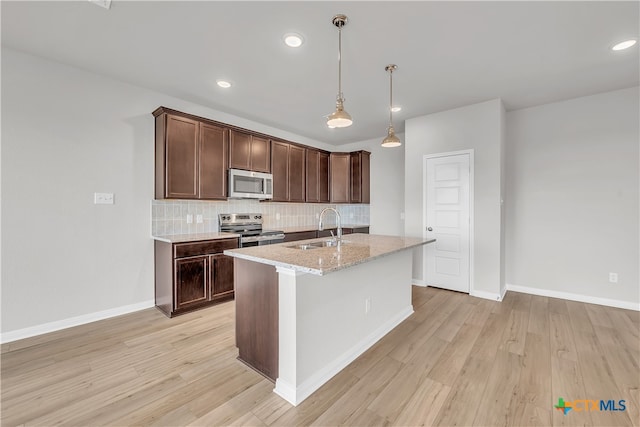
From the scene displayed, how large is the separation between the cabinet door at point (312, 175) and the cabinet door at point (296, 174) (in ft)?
0.44

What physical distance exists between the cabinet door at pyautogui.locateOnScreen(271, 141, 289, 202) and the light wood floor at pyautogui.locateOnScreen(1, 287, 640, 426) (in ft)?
7.54

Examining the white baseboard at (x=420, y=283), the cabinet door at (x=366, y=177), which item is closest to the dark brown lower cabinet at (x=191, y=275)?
the white baseboard at (x=420, y=283)

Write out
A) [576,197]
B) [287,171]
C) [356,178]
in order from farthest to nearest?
[356,178]
[287,171]
[576,197]

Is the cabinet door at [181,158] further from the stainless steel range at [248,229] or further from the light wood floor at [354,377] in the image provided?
the light wood floor at [354,377]

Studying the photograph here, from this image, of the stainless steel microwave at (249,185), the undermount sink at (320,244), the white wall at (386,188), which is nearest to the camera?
the undermount sink at (320,244)

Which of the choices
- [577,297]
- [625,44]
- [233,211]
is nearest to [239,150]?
[233,211]

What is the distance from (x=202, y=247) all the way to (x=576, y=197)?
492 centimetres

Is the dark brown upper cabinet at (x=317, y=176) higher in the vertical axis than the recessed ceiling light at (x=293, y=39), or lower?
lower

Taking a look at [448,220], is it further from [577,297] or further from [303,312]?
[303,312]

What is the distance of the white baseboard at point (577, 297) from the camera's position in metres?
3.40

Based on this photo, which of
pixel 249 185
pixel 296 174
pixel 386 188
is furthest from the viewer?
pixel 386 188

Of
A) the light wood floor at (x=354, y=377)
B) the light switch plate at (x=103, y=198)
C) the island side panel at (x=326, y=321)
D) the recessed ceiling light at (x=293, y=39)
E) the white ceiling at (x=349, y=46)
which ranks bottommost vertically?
the light wood floor at (x=354, y=377)

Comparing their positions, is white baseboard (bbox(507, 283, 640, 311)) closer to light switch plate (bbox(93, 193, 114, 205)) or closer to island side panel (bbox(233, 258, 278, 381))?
island side panel (bbox(233, 258, 278, 381))

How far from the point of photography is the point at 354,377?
2039 millimetres
